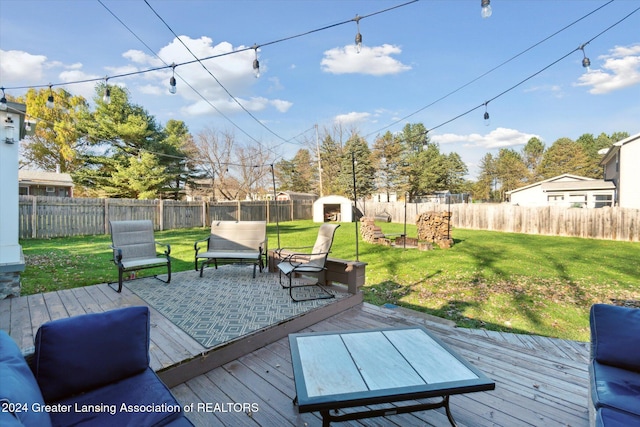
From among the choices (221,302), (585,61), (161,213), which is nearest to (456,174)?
(585,61)

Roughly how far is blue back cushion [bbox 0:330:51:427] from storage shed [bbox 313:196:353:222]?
61.1ft

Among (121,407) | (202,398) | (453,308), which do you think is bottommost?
(453,308)

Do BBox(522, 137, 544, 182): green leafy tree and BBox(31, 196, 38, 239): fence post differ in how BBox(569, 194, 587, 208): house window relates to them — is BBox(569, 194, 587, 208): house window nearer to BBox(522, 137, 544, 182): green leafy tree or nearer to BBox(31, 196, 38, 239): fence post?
BBox(522, 137, 544, 182): green leafy tree

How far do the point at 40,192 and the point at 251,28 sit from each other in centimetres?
2247

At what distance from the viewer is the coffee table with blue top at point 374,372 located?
148 cm

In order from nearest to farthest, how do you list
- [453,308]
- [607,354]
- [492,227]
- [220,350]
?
[607,354] < [220,350] < [453,308] < [492,227]

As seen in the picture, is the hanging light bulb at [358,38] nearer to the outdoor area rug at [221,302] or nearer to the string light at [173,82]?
the string light at [173,82]

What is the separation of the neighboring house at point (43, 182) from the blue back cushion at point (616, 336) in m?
25.8

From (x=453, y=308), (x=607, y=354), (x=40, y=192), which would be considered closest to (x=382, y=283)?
(x=453, y=308)

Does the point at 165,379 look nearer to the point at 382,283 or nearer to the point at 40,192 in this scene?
the point at 382,283

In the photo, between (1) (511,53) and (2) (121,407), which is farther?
(1) (511,53)

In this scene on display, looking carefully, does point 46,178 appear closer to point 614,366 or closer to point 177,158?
point 177,158

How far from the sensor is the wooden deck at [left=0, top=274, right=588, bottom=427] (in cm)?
192

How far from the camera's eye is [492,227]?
51.8 ft
